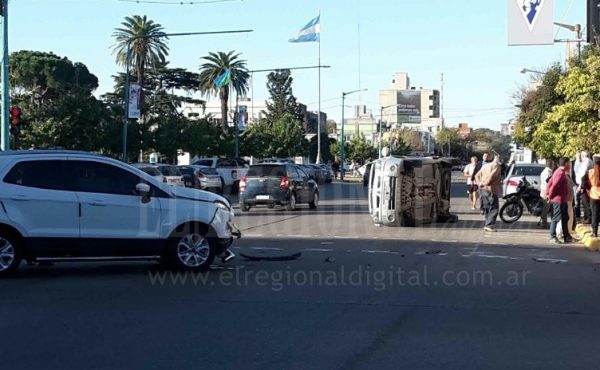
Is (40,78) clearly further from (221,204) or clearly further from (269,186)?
(221,204)

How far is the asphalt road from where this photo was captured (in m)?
7.16

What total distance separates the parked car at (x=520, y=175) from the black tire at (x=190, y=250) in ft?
52.6

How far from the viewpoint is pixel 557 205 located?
17.4 m

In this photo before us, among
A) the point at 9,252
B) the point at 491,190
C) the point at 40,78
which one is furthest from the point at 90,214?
the point at 40,78

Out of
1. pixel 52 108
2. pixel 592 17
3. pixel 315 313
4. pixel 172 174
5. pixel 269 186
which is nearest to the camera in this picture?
pixel 315 313

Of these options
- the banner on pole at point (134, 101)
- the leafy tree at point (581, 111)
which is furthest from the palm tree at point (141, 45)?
the leafy tree at point (581, 111)

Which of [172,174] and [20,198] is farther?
[172,174]

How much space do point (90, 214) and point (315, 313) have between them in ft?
13.6

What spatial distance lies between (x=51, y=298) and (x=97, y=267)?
2982mm

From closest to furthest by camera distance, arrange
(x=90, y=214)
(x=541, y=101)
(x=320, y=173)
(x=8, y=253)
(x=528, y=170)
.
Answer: (x=8, y=253)
(x=90, y=214)
(x=528, y=170)
(x=541, y=101)
(x=320, y=173)

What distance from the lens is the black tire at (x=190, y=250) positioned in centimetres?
1215

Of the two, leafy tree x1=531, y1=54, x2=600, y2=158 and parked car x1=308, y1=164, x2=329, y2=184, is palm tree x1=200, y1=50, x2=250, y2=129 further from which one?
leafy tree x1=531, y1=54, x2=600, y2=158

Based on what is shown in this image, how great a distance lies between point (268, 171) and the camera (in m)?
27.0

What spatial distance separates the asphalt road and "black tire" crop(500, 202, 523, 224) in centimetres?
725
